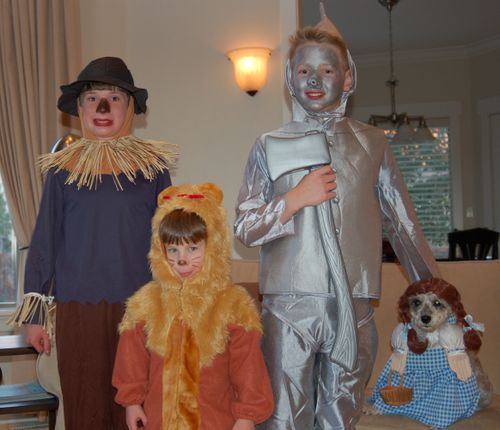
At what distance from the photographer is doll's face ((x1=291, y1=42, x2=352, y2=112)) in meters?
1.94

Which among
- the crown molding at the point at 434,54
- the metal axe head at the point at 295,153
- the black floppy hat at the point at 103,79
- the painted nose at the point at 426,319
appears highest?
the crown molding at the point at 434,54

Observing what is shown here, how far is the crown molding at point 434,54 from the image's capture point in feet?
25.6

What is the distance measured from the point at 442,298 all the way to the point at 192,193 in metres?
0.99

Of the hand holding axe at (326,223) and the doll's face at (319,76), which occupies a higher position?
the doll's face at (319,76)

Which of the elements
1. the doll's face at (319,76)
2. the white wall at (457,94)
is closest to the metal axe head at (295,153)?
the doll's face at (319,76)

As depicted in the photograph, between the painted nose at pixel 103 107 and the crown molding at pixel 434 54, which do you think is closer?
the painted nose at pixel 103 107

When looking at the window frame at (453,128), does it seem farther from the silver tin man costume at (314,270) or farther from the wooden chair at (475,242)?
the silver tin man costume at (314,270)

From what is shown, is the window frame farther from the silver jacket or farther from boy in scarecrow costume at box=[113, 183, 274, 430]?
boy in scarecrow costume at box=[113, 183, 274, 430]

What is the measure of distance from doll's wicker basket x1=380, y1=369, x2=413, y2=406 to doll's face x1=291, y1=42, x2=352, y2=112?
1.16 m

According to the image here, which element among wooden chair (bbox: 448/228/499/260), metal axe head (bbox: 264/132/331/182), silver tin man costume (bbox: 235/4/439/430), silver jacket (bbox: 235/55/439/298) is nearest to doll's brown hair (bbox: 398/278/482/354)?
silver jacket (bbox: 235/55/439/298)

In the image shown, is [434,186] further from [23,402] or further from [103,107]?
[103,107]

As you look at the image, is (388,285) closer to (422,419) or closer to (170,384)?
(422,419)

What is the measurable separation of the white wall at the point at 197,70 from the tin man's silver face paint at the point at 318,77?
97.0 inches

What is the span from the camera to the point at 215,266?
1.90 m
